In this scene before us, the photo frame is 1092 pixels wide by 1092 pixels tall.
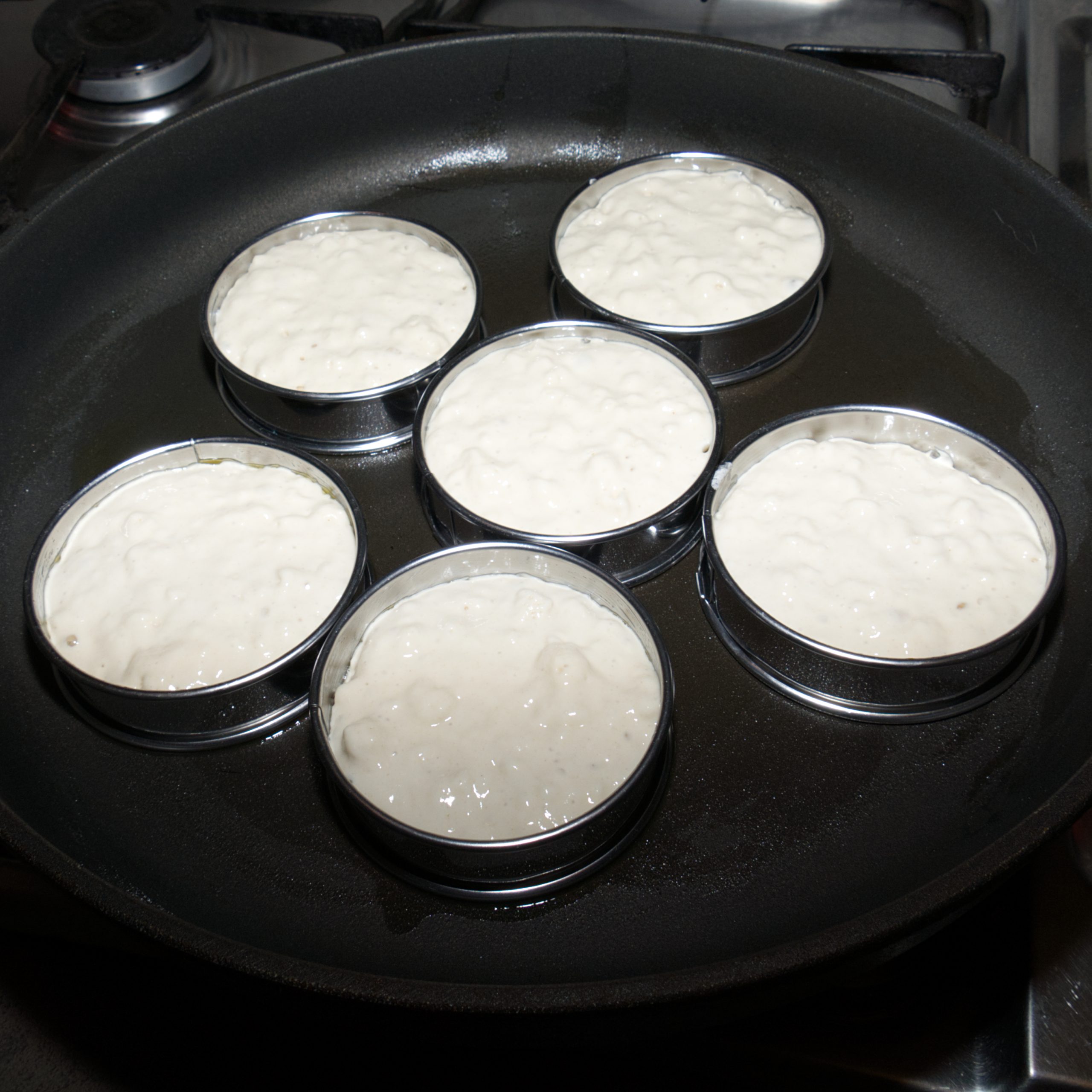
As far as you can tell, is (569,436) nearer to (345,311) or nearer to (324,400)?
(324,400)

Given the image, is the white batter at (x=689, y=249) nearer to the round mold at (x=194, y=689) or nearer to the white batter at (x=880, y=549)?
the white batter at (x=880, y=549)

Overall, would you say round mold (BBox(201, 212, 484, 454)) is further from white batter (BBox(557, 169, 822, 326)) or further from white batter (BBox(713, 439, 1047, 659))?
white batter (BBox(713, 439, 1047, 659))

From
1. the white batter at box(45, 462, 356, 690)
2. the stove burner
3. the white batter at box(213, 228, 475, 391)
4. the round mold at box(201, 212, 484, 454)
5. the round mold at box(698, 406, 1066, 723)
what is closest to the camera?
the round mold at box(698, 406, 1066, 723)

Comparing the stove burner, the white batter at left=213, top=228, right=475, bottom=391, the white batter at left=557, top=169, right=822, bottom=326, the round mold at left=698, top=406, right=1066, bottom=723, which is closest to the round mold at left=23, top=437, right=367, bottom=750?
the white batter at left=213, top=228, right=475, bottom=391

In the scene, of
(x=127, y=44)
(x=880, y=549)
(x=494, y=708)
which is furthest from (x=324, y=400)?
(x=127, y=44)

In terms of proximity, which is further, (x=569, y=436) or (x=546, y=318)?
(x=546, y=318)

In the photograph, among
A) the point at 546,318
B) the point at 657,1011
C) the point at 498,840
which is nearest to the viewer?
the point at 657,1011

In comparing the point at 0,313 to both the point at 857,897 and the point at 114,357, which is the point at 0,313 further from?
the point at 857,897

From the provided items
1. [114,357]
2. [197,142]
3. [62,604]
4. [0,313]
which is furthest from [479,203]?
[62,604]
